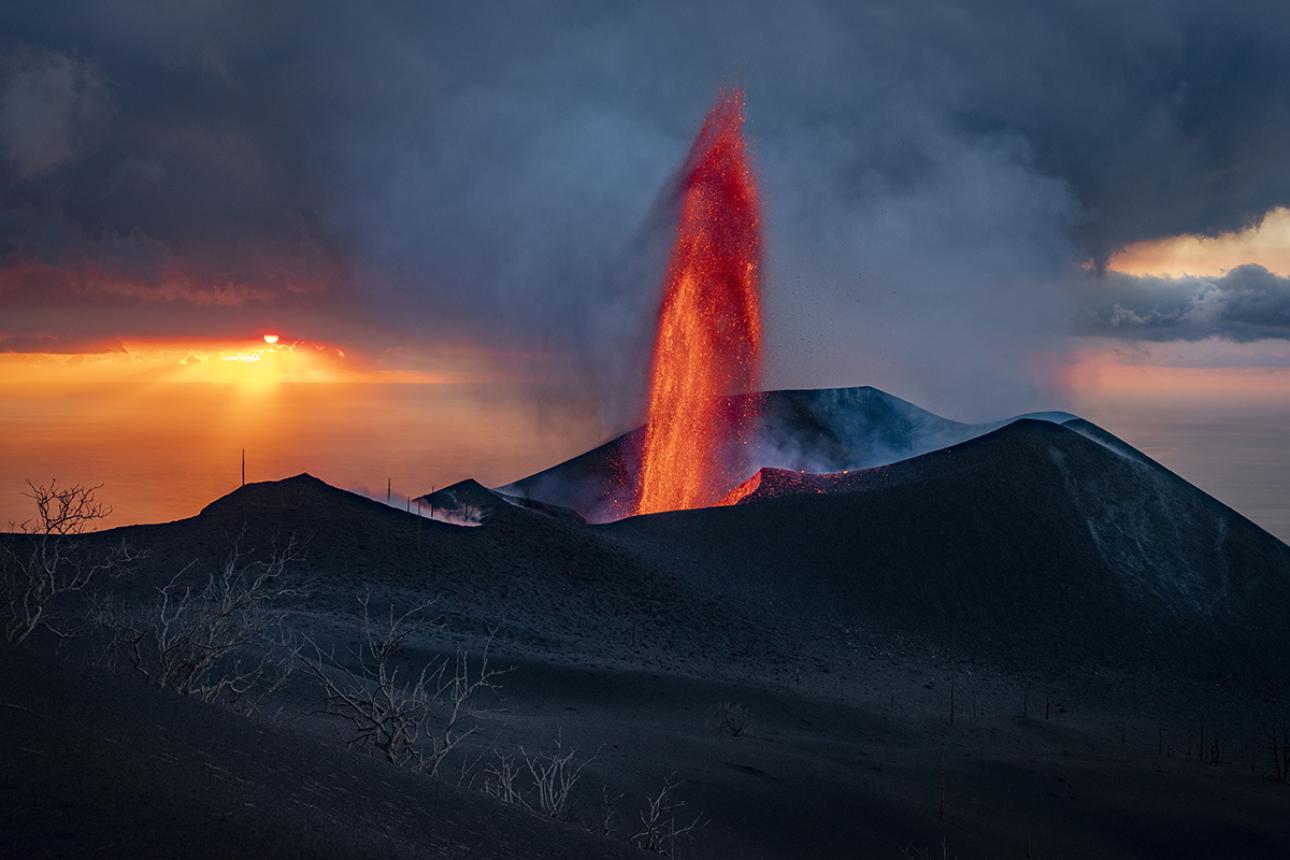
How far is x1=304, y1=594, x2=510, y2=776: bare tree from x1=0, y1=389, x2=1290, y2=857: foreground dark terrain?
0.53 metres

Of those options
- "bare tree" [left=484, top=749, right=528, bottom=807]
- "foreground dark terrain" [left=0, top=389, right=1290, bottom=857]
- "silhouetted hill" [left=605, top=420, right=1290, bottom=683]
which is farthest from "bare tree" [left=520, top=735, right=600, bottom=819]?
"silhouetted hill" [left=605, top=420, right=1290, bottom=683]

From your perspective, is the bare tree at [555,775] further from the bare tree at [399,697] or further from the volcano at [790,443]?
the volcano at [790,443]

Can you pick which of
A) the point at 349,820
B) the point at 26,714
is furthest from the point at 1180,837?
the point at 26,714

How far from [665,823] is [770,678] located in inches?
685

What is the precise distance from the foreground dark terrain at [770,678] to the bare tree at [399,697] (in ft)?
1.76

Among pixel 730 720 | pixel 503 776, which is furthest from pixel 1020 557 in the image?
pixel 503 776

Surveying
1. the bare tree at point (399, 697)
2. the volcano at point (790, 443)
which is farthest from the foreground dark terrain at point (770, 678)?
the volcano at point (790, 443)

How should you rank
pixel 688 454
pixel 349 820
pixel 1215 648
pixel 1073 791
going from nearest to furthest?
pixel 349 820 < pixel 1073 791 < pixel 1215 648 < pixel 688 454

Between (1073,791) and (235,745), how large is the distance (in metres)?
17.9

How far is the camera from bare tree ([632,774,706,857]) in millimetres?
12422

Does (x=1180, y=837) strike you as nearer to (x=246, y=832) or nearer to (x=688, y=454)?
(x=246, y=832)

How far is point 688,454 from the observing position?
57000 mm

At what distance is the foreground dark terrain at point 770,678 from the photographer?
753 centimetres

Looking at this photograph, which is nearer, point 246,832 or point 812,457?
point 246,832
